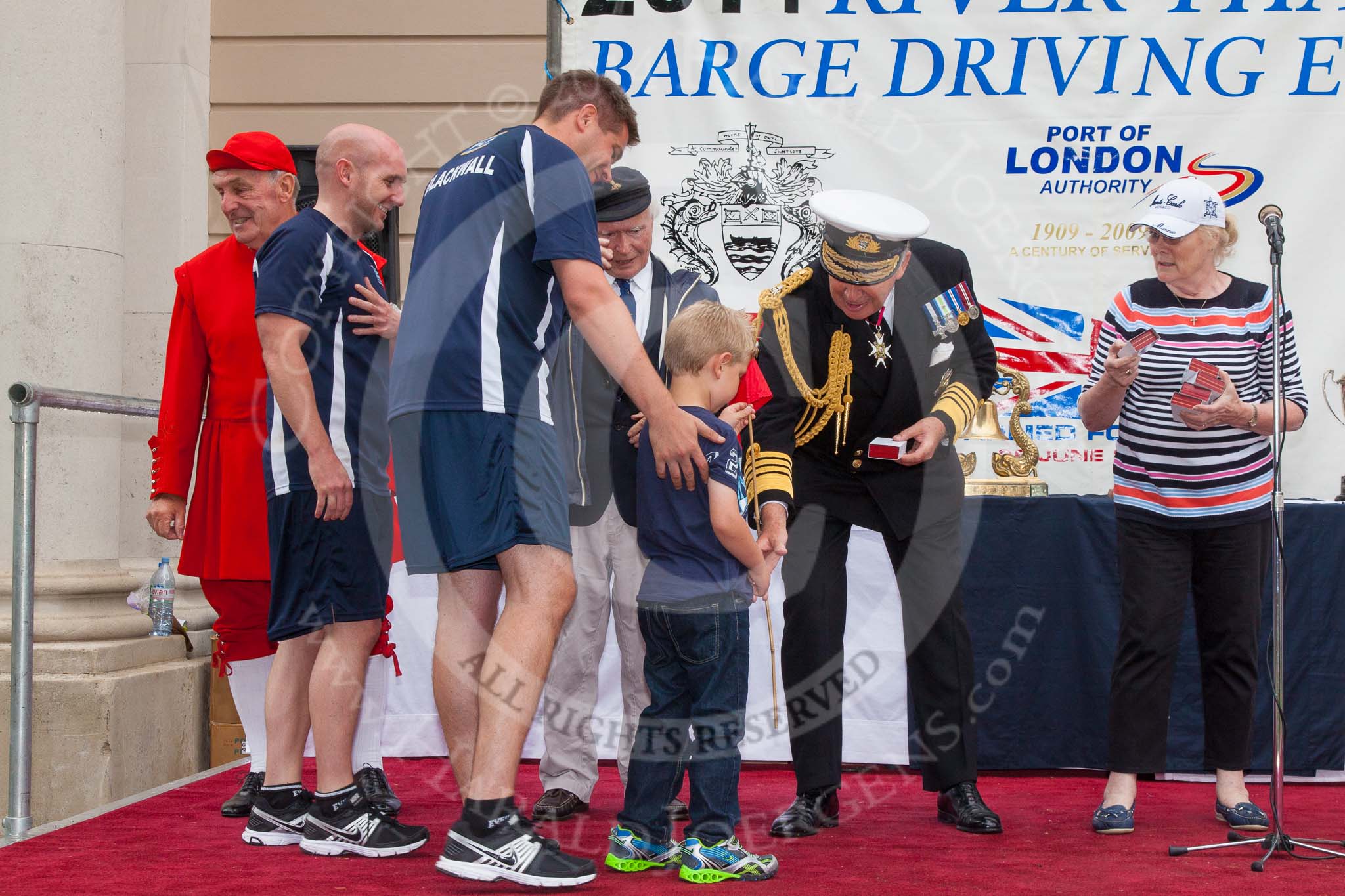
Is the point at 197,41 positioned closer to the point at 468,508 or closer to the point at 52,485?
the point at 52,485

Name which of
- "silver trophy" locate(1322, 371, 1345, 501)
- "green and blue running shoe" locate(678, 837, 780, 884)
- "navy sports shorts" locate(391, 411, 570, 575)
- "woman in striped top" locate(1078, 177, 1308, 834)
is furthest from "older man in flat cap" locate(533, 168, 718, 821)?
"silver trophy" locate(1322, 371, 1345, 501)

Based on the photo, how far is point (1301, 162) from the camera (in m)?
4.35

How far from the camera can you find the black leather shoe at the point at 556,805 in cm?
310

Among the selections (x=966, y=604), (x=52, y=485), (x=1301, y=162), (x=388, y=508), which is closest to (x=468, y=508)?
(x=388, y=508)

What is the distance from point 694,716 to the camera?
257 cm

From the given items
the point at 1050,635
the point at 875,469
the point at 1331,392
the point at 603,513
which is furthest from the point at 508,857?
the point at 1331,392

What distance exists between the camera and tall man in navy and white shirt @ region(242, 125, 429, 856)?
8.92ft

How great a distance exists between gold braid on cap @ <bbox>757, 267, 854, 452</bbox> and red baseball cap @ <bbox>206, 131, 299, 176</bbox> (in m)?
1.27

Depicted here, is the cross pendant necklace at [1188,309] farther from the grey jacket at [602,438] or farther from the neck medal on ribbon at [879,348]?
the grey jacket at [602,438]

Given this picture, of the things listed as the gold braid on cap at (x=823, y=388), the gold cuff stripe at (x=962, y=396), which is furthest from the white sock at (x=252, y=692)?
the gold cuff stripe at (x=962, y=396)

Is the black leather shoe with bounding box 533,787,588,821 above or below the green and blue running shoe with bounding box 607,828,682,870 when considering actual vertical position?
below

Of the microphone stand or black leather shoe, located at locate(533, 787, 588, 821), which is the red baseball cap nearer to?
black leather shoe, located at locate(533, 787, 588, 821)

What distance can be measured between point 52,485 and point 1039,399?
10.9 feet

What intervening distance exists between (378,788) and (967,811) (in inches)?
56.7
